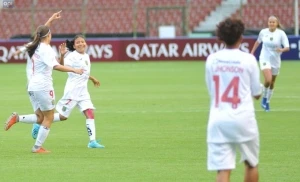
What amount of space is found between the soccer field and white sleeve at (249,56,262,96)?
2.83 m

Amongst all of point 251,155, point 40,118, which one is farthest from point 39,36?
point 251,155

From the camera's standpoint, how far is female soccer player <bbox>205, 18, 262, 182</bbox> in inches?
378

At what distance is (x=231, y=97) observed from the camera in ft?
31.8

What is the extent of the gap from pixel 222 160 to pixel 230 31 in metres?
1.28

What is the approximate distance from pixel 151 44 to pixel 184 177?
2886 centimetres

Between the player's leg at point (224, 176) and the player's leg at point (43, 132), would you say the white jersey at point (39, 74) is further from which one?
the player's leg at point (224, 176)

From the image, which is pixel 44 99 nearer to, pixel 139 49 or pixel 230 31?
pixel 230 31

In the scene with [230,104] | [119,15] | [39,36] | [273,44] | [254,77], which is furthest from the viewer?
[119,15]

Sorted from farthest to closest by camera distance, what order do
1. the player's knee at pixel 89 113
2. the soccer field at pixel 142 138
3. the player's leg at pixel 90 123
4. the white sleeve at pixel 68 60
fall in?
the white sleeve at pixel 68 60 < the player's knee at pixel 89 113 < the player's leg at pixel 90 123 < the soccer field at pixel 142 138

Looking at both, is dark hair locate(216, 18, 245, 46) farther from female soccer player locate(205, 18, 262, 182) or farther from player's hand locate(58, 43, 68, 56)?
player's hand locate(58, 43, 68, 56)

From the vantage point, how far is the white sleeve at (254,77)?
9.74 metres

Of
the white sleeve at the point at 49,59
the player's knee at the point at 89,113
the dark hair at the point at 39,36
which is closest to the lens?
the white sleeve at the point at 49,59

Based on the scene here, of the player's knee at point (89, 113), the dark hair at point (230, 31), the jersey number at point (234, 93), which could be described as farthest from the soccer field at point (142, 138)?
the dark hair at point (230, 31)

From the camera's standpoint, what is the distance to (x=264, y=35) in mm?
23422
